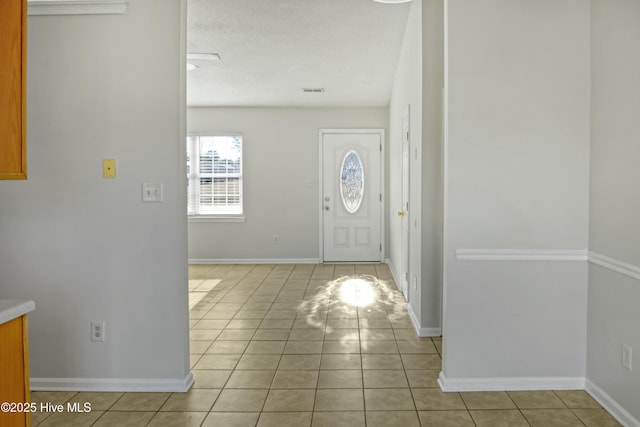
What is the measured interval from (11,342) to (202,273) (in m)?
5.25

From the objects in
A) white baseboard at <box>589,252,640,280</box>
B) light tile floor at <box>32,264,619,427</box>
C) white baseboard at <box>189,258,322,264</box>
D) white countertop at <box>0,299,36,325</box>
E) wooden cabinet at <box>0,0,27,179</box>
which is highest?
wooden cabinet at <box>0,0,27,179</box>

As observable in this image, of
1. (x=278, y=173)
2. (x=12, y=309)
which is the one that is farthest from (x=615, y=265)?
(x=278, y=173)

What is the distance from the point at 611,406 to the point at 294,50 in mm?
4196

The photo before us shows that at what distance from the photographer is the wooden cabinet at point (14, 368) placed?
1.72 metres

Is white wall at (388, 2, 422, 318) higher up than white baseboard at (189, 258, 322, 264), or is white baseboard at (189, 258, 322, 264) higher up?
white wall at (388, 2, 422, 318)

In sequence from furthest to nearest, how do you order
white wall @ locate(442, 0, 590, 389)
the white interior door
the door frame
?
1. the white interior door
2. the door frame
3. white wall @ locate(442, 0, 590, 389)

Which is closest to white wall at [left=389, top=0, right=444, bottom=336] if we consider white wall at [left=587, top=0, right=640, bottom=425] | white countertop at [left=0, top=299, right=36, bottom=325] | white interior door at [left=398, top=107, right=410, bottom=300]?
white interior door at [left=398, top=107, right=410, bottom=300]

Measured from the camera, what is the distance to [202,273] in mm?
6977

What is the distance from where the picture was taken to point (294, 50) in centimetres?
517

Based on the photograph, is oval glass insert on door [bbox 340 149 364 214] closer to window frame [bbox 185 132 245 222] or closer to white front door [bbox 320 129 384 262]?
white front door [bbox 320 129 384 262]

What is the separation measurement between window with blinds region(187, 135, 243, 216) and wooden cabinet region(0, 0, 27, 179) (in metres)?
5.71

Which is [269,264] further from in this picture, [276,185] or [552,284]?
[552,284]

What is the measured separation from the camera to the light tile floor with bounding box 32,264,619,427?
8.55 ft

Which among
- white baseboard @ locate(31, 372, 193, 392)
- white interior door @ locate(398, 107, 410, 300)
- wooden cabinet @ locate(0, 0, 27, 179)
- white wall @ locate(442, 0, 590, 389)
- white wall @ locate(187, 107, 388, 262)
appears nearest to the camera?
wooden cabinet @ locate(0, 0, 27, 179)
